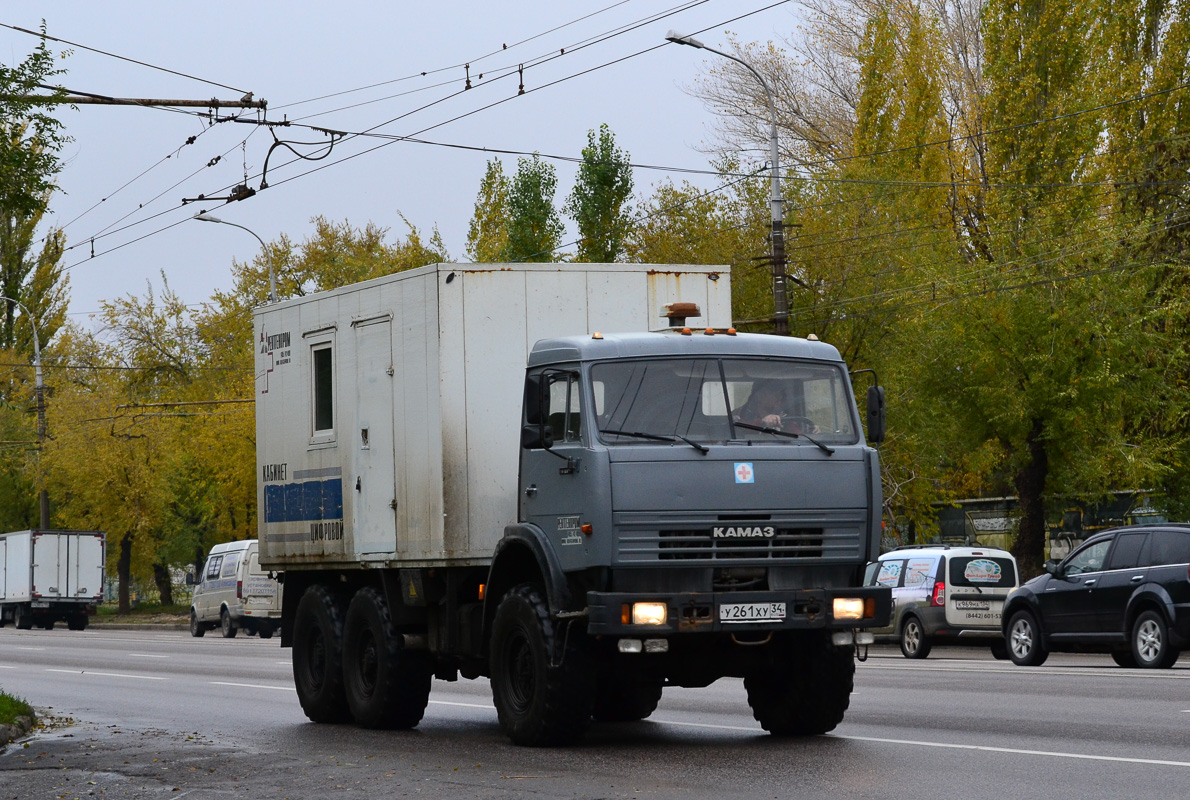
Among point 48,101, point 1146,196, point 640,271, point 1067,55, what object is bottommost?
point 640,271

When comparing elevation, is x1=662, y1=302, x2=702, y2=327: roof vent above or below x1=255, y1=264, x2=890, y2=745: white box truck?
above

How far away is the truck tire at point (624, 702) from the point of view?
13102 mm

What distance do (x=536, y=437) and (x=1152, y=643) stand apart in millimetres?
11060

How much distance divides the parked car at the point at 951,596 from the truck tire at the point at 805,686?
12939 mm

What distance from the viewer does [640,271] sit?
12797 millimetres

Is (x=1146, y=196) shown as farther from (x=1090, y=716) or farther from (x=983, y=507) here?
(x=1090, y=716)

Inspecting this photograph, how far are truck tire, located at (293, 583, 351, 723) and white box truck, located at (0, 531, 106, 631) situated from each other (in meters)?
38.3

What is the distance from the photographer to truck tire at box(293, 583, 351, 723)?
552 inches

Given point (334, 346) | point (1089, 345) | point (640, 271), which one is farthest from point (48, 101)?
point (1089, 345)

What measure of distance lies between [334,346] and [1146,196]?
25.4m

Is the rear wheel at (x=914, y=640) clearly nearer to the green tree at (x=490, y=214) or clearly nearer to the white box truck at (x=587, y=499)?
the white box truck at (x=587, y=499)

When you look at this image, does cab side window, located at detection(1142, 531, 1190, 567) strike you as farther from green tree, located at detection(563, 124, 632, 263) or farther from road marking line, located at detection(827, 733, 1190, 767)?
green tree, located at detection(563, 124, 632, 263)

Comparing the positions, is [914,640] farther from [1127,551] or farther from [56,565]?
[56,565]

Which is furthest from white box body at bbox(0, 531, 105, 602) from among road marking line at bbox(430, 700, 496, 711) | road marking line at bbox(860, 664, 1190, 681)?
road marking line at bbox(430, 700, 496, 711)
